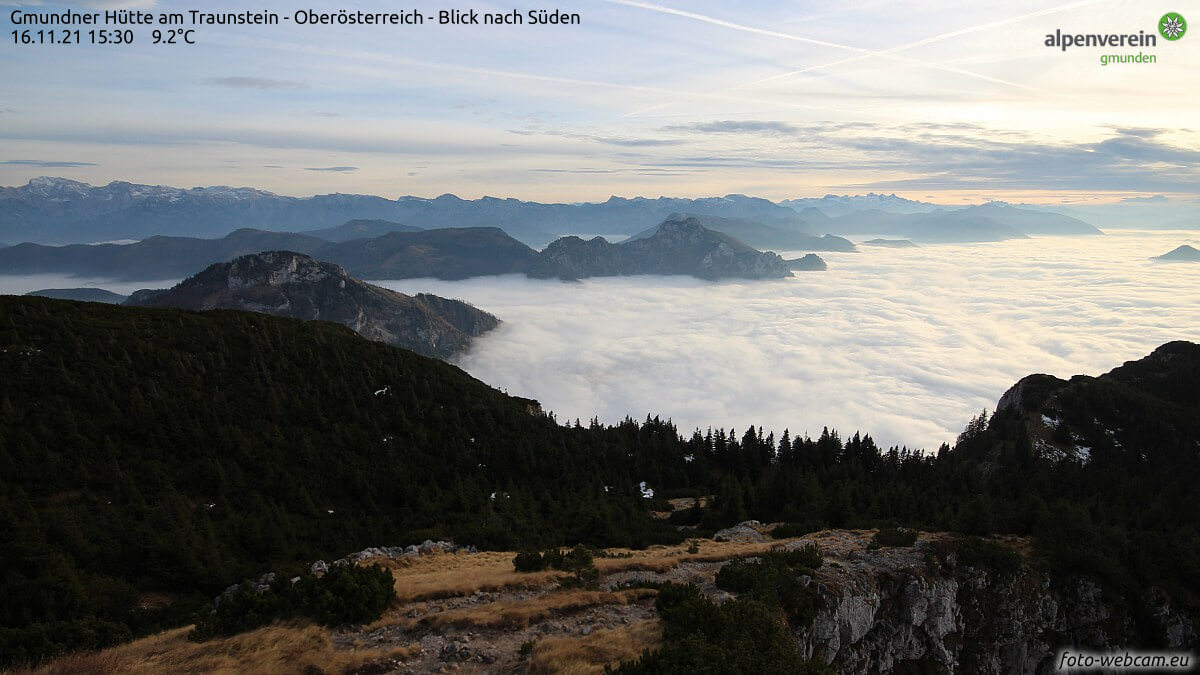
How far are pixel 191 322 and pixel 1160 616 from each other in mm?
134481

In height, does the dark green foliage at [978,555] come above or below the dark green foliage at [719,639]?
below

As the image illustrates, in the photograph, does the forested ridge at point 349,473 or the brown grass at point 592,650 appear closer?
the brown grass at point 592,650

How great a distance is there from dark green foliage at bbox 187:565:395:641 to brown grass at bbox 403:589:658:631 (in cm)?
218

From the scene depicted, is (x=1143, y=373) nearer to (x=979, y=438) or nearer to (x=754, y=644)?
(x=979, y=438)

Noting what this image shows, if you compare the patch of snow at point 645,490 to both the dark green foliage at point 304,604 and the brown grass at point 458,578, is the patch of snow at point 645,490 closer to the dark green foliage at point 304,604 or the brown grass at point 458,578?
the brown grass at point 458,578

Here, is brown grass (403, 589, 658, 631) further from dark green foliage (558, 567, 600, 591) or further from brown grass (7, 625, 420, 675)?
brown grass (7, 625, 420, 675)

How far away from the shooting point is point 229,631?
27203 mm

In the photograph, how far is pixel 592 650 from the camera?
984 inches

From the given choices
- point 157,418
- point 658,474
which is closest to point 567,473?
point 658,474

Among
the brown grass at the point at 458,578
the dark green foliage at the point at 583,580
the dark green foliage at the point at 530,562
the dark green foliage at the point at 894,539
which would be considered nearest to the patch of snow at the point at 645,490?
the dark green foliage at the point at 894,539

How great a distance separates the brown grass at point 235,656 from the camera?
22.8 m

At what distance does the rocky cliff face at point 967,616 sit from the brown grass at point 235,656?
92.9 ft

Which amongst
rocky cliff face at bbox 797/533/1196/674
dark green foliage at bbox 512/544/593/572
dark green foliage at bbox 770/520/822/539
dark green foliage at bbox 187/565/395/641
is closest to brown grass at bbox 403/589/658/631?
dark green foliage at bbox 187/565/395/641

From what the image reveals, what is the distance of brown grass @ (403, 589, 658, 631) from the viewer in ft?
92.2
